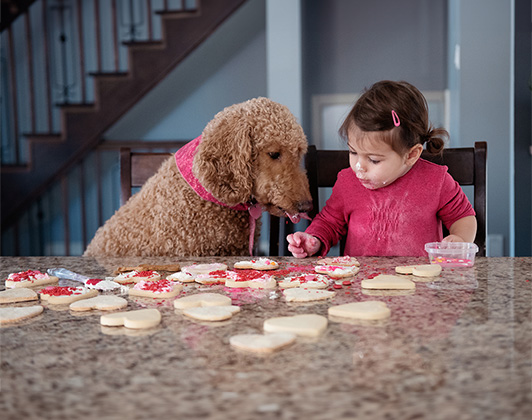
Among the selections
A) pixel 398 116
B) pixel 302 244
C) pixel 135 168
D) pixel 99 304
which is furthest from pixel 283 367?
pixel 135 168

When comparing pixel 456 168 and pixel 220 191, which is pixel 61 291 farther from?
pixel 456 168

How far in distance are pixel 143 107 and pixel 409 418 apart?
14.4 ft

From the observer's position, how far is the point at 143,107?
14.7ft

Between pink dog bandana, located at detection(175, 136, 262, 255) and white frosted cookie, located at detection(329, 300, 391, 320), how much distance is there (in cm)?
85

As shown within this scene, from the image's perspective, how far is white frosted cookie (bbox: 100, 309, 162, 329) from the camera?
23.5 inches

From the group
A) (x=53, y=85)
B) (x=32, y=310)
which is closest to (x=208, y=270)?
(x=32, y=310)

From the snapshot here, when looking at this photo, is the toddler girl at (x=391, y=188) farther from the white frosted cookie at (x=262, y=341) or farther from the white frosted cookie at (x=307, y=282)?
the white frosted cookie at (x=262, y=341)

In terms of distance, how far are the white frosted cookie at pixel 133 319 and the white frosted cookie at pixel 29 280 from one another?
27 cm

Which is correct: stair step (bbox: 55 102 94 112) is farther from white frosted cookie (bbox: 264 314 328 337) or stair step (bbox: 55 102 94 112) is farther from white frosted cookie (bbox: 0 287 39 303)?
white frosted cookie (bbox: 264 314 328 337)

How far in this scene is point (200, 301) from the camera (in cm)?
69

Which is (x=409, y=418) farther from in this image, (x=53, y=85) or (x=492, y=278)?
(x=53, y=85)

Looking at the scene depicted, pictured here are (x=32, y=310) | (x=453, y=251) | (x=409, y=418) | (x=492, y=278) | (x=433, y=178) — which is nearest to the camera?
(x=409, y=418)

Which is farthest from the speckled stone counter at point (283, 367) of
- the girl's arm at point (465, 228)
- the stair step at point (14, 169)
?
the stair step at point (14, 169)

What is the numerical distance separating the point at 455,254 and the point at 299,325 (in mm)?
503
